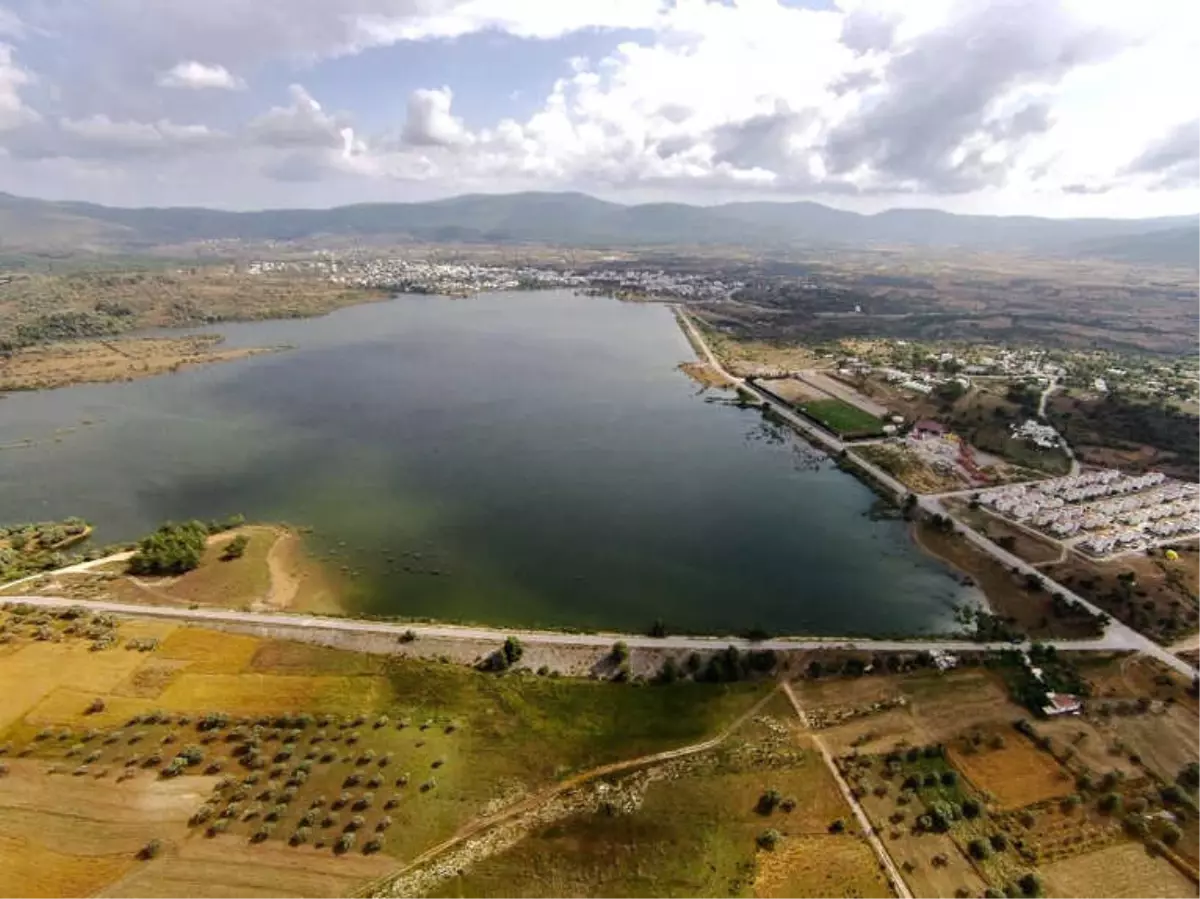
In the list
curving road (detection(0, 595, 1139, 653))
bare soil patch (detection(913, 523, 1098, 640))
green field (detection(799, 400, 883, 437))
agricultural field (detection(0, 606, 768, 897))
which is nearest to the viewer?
agricultural field (detection(0, 606, 768, 897))

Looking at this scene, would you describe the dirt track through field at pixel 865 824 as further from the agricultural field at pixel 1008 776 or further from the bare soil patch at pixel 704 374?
the bare soil patch at pixel 704 374

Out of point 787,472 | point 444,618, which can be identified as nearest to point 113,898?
point 444,618

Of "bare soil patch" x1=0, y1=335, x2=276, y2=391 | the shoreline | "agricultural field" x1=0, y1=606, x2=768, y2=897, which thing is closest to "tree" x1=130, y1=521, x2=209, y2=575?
"agricultural field" x1=0, y1=606, x2=768, y2=897

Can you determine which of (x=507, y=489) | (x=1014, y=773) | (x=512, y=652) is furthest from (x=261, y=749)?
(x=1014, y=773)

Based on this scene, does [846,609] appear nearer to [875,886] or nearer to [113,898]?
[875,886]

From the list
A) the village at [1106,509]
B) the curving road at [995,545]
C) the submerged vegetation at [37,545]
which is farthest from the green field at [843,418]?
the submerged vegetation at [37,545]

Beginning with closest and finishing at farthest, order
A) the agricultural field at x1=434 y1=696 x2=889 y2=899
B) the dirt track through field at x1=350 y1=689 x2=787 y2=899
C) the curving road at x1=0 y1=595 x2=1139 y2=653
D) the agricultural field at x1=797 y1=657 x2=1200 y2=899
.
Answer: the dirt track through field at x1=350 y1=689 x2=787 y2=899 < the agricultural field at x1=434 y1=696 x2=889 y2=899 < the agricultural field at x1=797 y1=657 x2=1200 y2=899 < the curving road at x1=0 y1=595 x2=1139 y2=653

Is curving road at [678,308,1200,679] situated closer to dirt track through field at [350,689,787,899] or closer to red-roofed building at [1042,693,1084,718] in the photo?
red-roofed building at [1042,693,1084,718]
